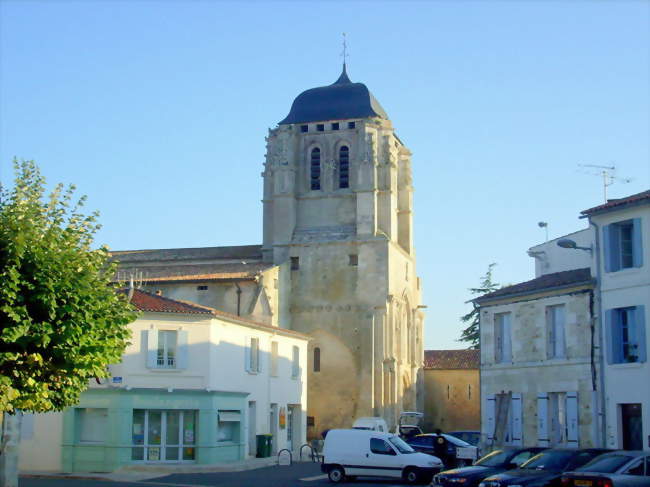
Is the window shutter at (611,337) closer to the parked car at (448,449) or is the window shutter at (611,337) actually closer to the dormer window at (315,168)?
the parked car at (448,449)

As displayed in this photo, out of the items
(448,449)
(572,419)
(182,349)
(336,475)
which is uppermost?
(182,349)

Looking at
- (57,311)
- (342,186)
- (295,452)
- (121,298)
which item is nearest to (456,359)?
(342,186)

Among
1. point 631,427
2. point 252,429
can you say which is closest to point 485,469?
point 631,427

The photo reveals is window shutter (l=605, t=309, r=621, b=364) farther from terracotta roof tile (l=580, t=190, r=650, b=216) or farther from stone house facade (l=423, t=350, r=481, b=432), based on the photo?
stone house facade (l=423, t=350, r=481, b=432)

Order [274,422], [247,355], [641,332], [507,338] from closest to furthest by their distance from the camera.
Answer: [641,332] < [507,338] < [247,355] < [274,422]

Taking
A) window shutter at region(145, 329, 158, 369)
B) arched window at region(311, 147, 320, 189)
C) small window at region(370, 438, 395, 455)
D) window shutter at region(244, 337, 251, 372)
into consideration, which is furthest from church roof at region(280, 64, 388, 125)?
small window at region(370, 438, 395, 455)

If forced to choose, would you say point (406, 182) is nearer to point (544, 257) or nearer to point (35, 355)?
point (544, 257)

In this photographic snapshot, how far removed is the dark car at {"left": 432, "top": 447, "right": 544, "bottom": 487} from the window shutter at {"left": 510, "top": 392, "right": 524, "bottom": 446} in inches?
248

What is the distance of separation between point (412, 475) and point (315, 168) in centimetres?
3488

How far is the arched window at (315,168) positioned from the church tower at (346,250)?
0.06 metres

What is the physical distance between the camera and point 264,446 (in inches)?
1499

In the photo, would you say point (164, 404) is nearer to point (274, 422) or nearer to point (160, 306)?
point (160, 306)

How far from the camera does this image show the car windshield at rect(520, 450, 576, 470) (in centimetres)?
2080

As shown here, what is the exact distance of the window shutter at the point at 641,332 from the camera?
83.4ft
